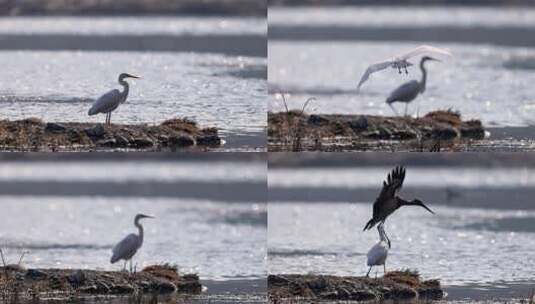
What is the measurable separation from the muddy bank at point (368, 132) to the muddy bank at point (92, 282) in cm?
127

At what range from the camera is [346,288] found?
14.8 m

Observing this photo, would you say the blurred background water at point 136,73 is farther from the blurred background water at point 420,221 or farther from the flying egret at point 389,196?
the blurred background water at point 420,221

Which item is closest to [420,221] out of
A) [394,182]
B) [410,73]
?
[410,73]

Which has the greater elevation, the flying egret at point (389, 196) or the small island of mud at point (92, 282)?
the flying egret at point (389, 196)

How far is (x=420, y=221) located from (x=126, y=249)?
6.92m

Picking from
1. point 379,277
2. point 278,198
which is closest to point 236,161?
point 278,198

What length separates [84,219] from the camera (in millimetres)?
23859

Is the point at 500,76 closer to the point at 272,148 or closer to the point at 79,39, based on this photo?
the point at 79,39

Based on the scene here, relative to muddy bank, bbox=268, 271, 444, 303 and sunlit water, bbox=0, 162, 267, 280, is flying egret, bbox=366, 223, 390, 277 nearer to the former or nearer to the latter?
muddy bank, bbox=268, 271, 444, 303

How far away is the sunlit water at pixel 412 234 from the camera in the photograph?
16.6 m

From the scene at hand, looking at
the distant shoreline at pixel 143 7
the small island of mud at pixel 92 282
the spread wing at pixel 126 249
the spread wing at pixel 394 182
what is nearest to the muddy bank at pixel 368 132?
the spread wing at pixel 394 182

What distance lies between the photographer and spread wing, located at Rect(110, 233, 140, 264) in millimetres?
16391

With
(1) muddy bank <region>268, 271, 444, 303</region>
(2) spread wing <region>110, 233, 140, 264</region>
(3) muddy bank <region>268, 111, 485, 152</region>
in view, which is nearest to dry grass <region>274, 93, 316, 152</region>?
(3) muddy bank <region>268, 111, 485, 152</region>

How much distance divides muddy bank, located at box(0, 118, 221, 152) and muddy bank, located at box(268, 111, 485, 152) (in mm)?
609
